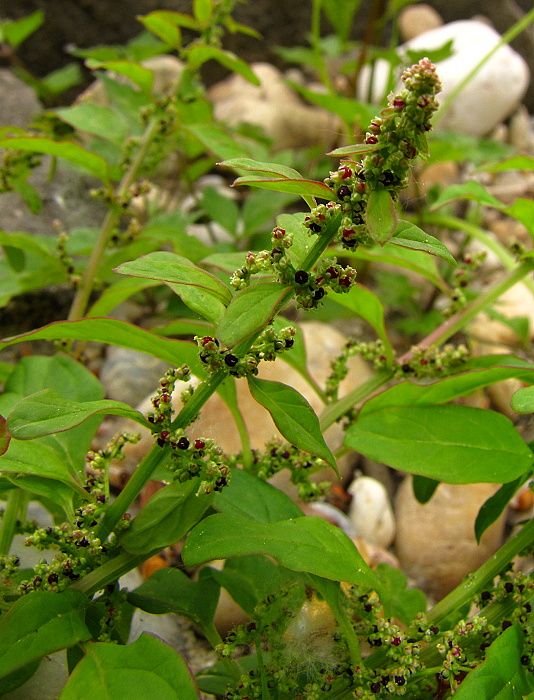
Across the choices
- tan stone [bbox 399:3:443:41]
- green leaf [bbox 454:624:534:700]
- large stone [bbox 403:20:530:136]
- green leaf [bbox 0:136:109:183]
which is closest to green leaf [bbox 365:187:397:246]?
green leaf [bbox 454:624:534:700]

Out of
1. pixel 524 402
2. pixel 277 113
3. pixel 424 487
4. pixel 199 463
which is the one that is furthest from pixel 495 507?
pixel 277 113

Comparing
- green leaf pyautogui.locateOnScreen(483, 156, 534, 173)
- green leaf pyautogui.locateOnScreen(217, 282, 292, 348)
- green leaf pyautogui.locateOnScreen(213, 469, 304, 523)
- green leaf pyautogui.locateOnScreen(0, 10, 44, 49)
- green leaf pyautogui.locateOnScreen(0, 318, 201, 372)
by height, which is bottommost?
green leaf pyautogui.locateOnScreen(0, 10, 44, 49)

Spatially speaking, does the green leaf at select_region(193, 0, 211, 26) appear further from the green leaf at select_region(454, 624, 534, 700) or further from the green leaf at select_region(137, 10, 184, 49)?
the green leaf at select_region(454, 624, 534, 700)

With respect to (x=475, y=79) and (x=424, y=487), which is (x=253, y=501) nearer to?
(x=424, y=487)

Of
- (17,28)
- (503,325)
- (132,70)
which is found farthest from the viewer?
(17,28)

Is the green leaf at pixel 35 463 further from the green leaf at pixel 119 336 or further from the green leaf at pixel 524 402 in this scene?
the green leaf at pixel 524 402

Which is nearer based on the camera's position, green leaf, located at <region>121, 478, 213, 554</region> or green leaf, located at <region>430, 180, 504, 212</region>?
green leaf, located at <region>121, 478, 213, 554</region>
